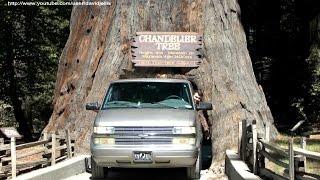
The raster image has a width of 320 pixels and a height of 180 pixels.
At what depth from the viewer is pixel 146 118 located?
10.1 meters

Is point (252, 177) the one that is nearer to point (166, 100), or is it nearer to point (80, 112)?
point (166, 100)

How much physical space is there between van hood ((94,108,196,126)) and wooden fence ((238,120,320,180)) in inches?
52.3

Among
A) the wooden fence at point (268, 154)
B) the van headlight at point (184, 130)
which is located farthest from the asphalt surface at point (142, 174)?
the van headlight at point (184, 130)

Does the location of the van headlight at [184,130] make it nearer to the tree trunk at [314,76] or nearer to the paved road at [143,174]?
the paved road at [143,174]

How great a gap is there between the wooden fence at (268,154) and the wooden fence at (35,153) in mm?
4271

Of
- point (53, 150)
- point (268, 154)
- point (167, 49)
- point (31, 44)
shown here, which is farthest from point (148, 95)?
point (31, 44)

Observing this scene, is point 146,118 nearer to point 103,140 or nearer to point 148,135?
point 148,135

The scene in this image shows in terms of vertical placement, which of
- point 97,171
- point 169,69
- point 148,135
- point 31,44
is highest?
point 31,44

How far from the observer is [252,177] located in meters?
9.20

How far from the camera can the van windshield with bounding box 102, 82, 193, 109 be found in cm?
1118

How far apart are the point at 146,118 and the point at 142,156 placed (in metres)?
0.70

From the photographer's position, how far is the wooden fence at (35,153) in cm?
1080

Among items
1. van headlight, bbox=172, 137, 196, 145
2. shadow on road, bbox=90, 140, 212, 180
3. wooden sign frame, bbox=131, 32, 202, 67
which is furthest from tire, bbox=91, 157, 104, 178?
wooden sign frame, bbox=131, 32, 202, 67

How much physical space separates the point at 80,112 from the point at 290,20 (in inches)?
779
